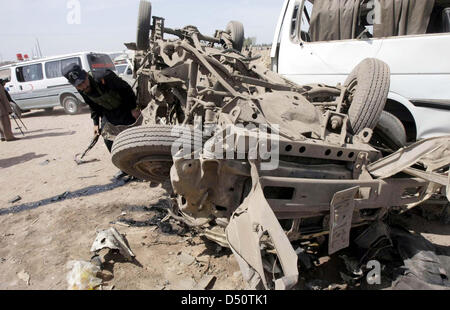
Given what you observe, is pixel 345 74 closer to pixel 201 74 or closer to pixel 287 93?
pixel 287 93

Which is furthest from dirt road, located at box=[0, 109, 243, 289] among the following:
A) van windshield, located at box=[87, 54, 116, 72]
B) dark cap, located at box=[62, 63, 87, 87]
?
van windshield, located at box=[87, 54, 116, 72]

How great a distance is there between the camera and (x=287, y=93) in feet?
7.86

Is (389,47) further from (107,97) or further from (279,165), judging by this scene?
(107,97)

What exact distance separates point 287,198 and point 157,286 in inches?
46.4

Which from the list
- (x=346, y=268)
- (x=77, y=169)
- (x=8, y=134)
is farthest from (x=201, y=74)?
(x=8, y=134)

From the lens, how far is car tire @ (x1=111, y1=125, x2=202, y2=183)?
85.0 inches

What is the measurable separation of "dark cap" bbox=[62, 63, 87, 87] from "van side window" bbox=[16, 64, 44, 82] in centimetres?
860

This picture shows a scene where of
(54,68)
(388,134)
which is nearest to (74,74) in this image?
(388,134)

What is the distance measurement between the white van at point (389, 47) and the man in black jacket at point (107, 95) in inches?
86.1

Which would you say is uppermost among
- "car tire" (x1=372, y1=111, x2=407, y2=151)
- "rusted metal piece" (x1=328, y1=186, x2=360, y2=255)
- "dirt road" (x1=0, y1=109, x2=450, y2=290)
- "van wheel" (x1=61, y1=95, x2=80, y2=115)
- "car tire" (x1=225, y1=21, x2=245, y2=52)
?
"car tire" (x1=225, y1=21, x2=245, y2=52)

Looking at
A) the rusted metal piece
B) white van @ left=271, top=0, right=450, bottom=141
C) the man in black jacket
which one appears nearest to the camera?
the rusted metal piece

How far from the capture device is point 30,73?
416 inches

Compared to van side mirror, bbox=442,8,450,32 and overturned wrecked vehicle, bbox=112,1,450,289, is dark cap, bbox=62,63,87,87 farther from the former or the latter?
van side mirror, bbox=442,8,450,32

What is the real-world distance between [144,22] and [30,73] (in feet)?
29.3
